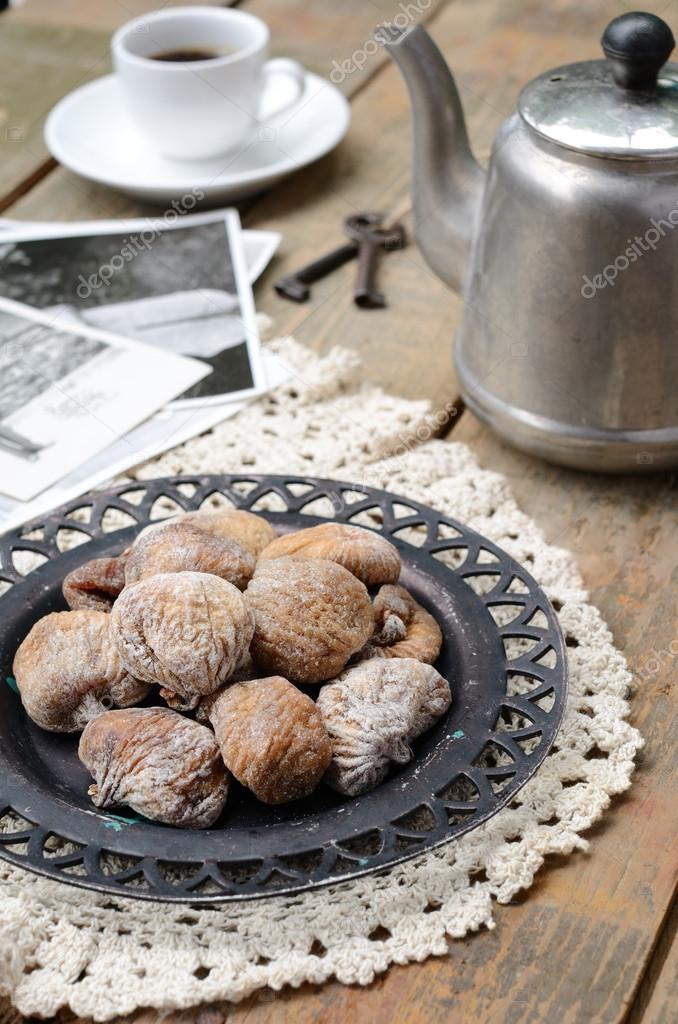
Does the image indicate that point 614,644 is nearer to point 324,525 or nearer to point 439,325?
point 324,525

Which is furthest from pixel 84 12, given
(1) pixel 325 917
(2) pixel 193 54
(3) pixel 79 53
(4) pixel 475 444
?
(1) pixel 325 917

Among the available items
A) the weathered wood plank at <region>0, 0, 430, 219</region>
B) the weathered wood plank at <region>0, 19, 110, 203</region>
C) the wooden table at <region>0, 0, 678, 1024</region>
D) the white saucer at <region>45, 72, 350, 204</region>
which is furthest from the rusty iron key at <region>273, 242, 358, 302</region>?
the weathered wood plank at <region>0, 19, 110, 203</region>

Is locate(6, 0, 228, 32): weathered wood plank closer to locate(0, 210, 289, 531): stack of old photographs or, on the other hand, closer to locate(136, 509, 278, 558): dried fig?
locate(0, 210, 289, 531): stack of old photographs

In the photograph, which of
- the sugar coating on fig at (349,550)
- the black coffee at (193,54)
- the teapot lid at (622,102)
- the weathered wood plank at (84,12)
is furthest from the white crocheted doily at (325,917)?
the weathered wood plank at (84,12)

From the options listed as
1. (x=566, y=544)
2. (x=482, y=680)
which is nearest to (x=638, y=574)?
(x=566, y=544)

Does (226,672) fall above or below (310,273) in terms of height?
above

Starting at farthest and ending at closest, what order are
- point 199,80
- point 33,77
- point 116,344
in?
point 33,77 → point 199,80 → point 116,344

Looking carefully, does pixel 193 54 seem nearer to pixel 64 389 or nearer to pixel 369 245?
pixel 369 245
